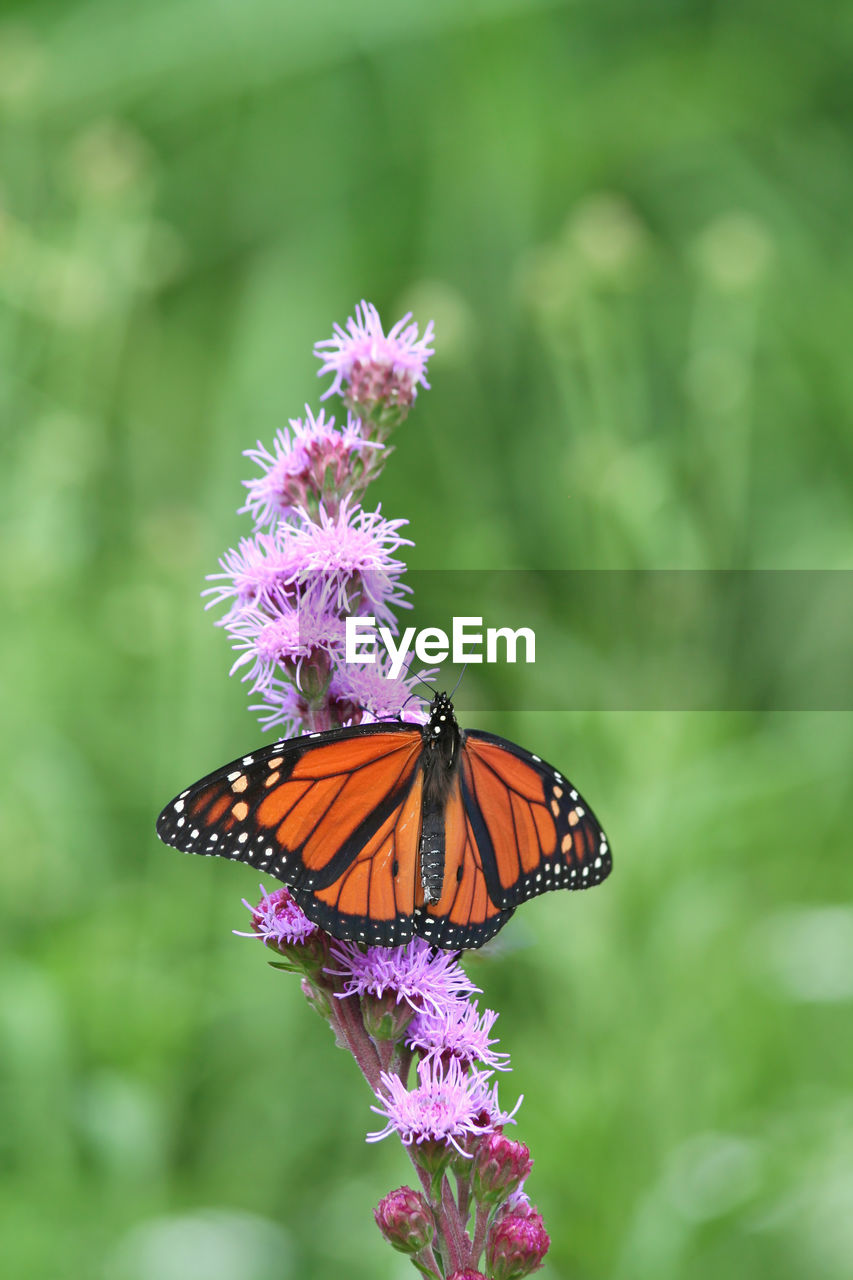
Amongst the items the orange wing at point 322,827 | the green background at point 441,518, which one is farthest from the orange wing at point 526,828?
the green background at point 441,518

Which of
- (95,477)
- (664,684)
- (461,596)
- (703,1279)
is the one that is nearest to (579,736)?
(664,684)

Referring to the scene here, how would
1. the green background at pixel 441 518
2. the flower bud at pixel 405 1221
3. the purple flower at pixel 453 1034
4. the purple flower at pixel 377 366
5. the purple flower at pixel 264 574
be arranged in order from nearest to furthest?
1. the flower bud at pixel 405 1221
2. the purple flower at pixel 453 1034
3. the purple flower at pixel 264 574
4. the purple flower at pixel 377 366
5. the green background at pixel 441 518

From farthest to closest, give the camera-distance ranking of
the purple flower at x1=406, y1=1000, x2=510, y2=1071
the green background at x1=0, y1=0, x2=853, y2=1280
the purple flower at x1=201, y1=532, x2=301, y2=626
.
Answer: the green background at x1=0, y1=0, x2=853, y2=1280, the purple flower at x1=201, y1=532, x2=301, y2=626, the purple flower at x1=406, y1=1000, x2=510, y2=1071

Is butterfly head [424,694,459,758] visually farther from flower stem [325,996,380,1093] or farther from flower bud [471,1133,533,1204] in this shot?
flower bud [471,1133,533,1204]

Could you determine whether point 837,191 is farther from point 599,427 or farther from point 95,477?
point 95,477

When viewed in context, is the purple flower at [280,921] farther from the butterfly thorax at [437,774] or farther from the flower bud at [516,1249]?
the flower bud at [516,1249]

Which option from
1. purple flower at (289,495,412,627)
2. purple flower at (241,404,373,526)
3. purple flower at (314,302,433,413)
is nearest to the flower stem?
purple flower at (289,495,412,627)
